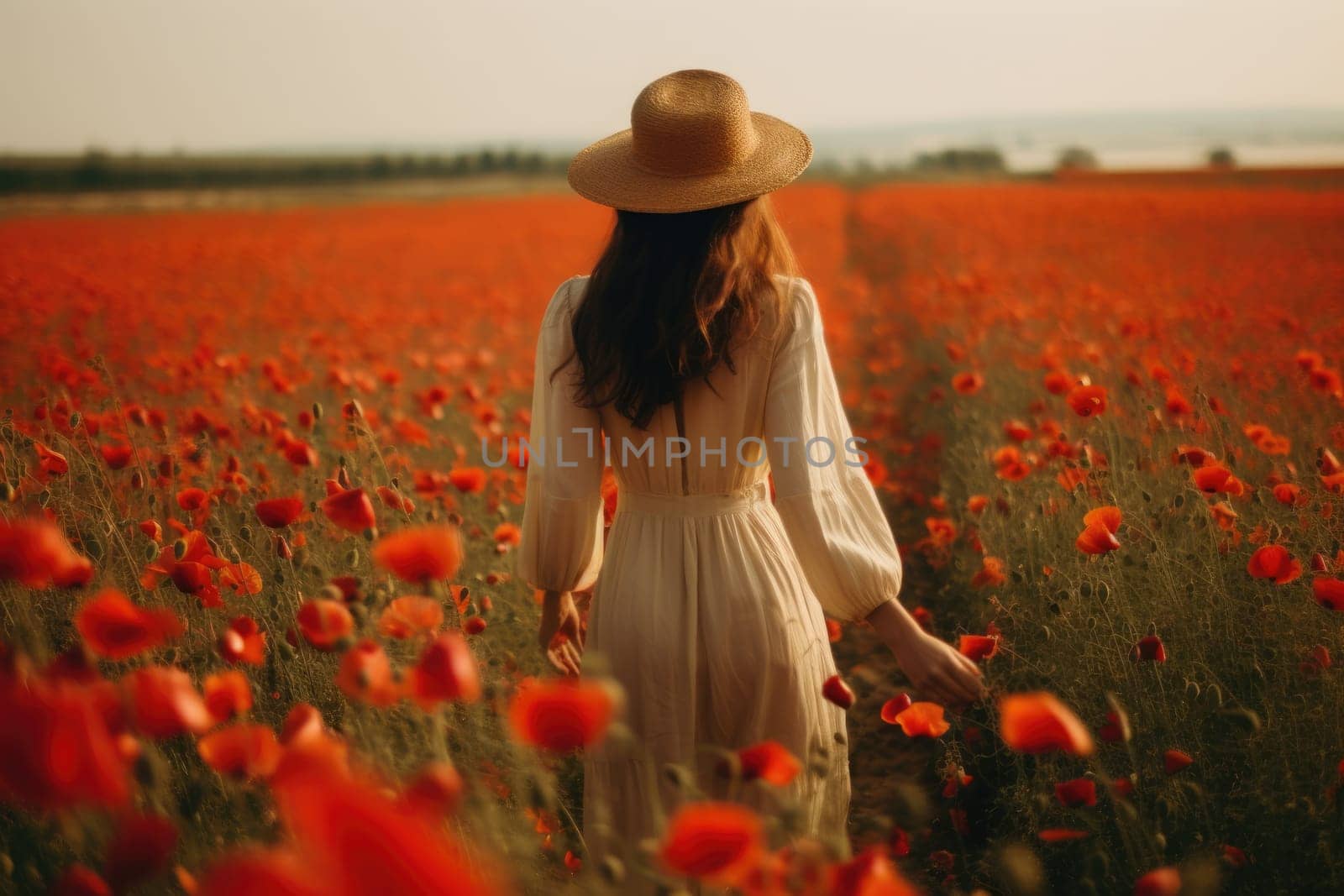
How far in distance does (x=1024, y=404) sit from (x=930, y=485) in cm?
61

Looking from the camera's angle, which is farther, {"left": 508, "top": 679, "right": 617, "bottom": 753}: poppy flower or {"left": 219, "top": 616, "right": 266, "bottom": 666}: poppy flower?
{"left": 219, "top": 616, "right": 266, "bottom": 666}: poppy flower

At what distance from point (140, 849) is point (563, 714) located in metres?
0.43

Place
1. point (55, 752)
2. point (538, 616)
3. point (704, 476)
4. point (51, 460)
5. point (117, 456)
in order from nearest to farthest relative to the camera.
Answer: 1. point (55, 752)
2. point (704, 476)
3. point (51, 460)
4. point (117, 456)
5. point (538, 616)

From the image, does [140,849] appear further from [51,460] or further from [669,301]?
[51,460]

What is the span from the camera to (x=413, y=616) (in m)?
1.37

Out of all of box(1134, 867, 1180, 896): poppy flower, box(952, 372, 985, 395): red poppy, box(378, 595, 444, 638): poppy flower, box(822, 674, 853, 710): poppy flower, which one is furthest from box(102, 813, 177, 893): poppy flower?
box(952, 372, 985, 395): red poppy

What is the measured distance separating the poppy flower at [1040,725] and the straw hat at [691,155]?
91 cm

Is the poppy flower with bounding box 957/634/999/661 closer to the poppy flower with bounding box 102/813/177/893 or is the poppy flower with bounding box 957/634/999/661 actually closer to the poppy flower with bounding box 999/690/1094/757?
the poppy flower with bounding box 999/690/1094/757

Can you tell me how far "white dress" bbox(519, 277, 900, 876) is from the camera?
5.47ft

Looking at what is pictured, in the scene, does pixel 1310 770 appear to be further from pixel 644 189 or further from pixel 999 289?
pixel 999 289

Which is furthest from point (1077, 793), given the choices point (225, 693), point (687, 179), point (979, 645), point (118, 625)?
point (118, 625)

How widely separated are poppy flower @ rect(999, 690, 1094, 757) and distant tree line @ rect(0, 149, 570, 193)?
707 inches

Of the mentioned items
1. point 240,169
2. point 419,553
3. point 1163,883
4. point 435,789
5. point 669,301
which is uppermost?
point 240,169

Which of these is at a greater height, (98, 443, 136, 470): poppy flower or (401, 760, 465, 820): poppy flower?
(401, 760, 465, 820): poppy flower
